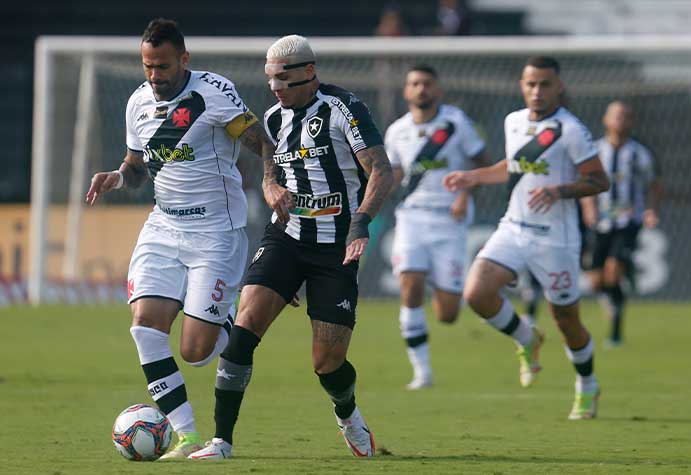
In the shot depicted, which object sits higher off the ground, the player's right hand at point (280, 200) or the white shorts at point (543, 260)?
the player's right hand at point (280, 200)

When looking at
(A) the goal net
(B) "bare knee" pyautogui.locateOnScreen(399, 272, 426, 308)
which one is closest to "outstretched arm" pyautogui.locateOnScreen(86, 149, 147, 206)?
(B) "bare knee" pyautogui.locateOnScreen(399, 272, 426, 308)

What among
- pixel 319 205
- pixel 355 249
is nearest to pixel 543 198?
pixel 319 205

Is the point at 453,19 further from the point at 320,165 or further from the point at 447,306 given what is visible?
the point at 320,165

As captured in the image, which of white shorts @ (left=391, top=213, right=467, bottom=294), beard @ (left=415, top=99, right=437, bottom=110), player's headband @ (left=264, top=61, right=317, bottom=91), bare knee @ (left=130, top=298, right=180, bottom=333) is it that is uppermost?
player's headband @ (left=264, top=61, right=317, bottom=91)

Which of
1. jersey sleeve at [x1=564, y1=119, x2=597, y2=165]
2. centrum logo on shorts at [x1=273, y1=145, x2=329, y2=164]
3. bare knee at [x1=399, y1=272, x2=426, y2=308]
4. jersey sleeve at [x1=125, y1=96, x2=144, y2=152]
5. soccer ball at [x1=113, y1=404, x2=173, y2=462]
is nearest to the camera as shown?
soccer ball at [x1=113, y1=404, x2=173, y2=462]

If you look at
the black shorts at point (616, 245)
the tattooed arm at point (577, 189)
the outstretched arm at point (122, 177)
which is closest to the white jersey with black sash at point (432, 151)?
the tattooed arm at point (577, 189)

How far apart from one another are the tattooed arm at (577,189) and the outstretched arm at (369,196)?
2.19 m

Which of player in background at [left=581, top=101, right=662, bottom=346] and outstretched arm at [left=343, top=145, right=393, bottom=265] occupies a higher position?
outstretched arm at [left=343, top=145, right=393, bottom=265]

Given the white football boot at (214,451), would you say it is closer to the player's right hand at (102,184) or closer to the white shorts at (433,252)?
the player's right hand at (102,184)

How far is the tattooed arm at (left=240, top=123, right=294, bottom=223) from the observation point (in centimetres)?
746

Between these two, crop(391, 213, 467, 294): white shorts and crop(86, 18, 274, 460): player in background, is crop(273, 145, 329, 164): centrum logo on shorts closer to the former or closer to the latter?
crop(86, 18, 274, 460): player in background

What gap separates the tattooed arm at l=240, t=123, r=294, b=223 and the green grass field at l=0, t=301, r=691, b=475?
132 cm

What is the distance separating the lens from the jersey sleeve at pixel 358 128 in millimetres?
7461

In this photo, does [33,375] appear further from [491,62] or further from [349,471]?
[491,62]
